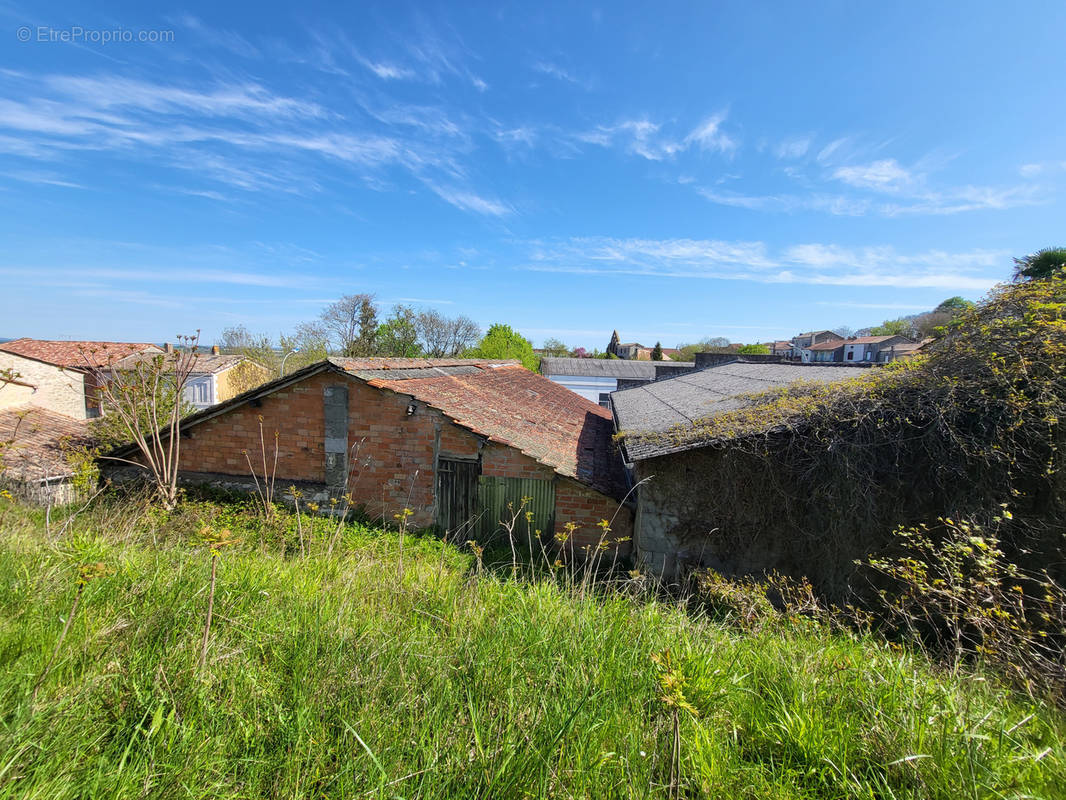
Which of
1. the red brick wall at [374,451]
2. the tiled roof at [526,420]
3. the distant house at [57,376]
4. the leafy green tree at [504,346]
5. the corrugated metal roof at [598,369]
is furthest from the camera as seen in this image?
the leafy green tree at [504,346]

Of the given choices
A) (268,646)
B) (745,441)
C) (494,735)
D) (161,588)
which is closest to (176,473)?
(161,588)

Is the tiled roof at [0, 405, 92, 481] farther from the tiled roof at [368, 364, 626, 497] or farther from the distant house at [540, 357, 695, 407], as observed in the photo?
the distant house at [540, 357, 695, 407]

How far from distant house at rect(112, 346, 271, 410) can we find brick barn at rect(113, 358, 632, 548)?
21.1 m

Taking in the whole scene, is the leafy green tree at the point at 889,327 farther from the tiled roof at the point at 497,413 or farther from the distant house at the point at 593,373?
the tiled roof at the point at 497,413

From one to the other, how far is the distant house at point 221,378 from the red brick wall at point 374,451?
21.6 meters

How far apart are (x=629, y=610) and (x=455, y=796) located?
6.20 feet

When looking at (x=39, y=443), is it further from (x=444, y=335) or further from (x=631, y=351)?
(x=631, y=351)

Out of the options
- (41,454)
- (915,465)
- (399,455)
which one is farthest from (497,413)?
(41,454)

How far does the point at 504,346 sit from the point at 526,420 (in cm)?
3146

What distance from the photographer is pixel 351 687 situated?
2029 millimetres

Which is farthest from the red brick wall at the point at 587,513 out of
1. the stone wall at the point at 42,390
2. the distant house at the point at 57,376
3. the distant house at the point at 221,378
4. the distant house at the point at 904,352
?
the distant house at the point at 221,378

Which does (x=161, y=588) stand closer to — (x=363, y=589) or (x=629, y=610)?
(x=363, y=589)

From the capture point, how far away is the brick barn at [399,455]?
8.20m

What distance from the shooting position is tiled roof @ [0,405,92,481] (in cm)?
1090
